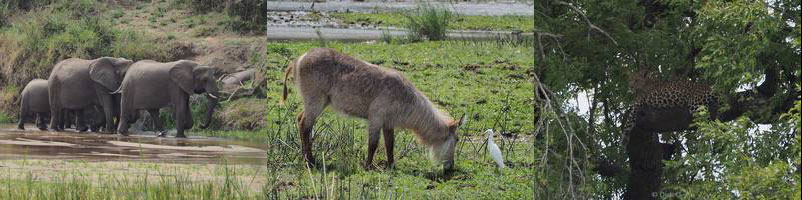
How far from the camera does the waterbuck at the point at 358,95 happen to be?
7.92 metres

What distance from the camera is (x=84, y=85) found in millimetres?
8953

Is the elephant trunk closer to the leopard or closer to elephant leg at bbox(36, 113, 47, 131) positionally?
elephant leg at bbox(36, 113, 47, 131)

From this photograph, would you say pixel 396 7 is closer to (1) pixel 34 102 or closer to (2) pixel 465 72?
Answer: (2) pixel 465 72

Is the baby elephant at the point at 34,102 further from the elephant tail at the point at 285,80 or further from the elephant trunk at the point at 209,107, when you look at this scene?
the elephant tail at the point at 285,80

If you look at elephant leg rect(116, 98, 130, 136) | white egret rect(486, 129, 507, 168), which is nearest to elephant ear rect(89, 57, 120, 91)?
elephant leg rect(116, 98, 130, 136)

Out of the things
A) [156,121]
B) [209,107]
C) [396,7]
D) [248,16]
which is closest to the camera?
[396,7]

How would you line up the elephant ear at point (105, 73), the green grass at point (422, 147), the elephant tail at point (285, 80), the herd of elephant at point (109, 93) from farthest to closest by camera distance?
the elephant ear at point (105, 73)
the herd of elephant at point (109, 93)
the green grass at point (422, 147)
the elephant tail at point (285, 80)

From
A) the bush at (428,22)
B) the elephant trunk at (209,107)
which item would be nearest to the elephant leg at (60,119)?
the elephant trunk at (209,107)

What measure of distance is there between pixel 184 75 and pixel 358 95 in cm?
132

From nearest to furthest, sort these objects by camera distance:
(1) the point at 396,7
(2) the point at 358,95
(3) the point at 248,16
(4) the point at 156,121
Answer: (2) the point at 358,95
(1) the point at 396,7
(3) the point at 248,16
(4) the point at 156,121

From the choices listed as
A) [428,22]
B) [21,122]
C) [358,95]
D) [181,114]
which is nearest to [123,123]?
[181,114]

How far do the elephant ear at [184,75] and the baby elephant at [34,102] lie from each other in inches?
31.3

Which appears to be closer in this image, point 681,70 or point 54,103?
point 54,103

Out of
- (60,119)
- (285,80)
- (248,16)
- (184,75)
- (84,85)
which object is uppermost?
(248,16)
